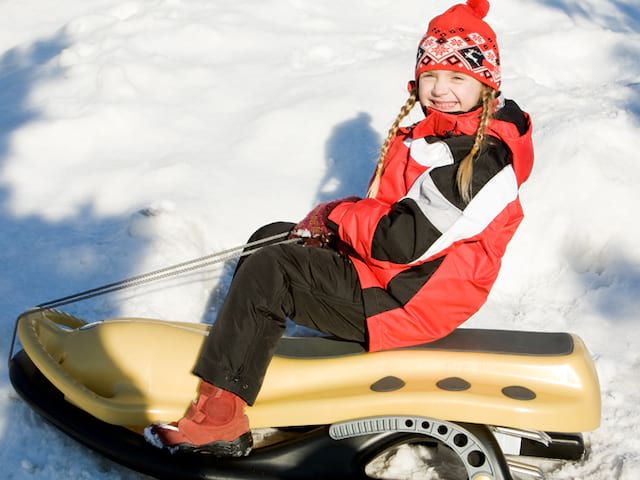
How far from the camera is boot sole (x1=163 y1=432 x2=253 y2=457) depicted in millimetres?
2549

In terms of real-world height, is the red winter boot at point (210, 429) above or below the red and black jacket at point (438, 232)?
below

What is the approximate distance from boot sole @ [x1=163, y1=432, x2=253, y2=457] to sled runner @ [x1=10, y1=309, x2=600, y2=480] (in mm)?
24

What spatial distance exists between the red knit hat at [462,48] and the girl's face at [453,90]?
0.04 meters

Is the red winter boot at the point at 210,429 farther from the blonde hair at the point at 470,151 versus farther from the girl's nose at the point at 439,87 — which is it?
the girl's nose at the point at 439,87

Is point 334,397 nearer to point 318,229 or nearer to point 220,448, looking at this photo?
point 220,448

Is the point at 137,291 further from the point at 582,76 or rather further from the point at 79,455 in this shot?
the point at 582,76

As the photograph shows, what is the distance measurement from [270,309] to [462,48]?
3.64ft

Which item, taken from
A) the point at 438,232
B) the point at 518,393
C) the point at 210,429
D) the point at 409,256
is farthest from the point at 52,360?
the point at 518,393

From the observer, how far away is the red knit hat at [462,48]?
2545 mm

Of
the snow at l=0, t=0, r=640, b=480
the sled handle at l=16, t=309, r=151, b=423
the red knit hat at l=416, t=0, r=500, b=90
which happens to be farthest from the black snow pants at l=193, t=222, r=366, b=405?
the red knit hat at l=416, t=0, r=500, b=90

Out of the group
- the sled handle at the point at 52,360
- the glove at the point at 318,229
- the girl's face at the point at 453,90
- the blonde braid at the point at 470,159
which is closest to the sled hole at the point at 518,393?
the blonde braid at the point at 470,159

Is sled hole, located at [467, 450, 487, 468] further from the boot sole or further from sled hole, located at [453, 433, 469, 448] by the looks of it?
the boot sole

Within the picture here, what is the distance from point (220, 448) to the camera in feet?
8.39

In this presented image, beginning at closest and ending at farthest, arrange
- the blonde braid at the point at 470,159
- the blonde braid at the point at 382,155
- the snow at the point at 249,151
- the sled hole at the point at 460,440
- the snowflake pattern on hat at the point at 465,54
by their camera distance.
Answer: the blonde braid at the point at 470,159
the sled hole at the point at 460,440
the snowflake pattern on hat at the point at 465,54
the blonde braid at the point at 382,155
the snow at the point at 249,151
